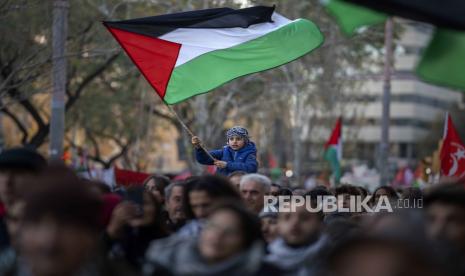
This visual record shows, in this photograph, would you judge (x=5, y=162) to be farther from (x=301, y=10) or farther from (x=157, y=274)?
(x=301, y=10)

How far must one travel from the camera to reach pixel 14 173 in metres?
7.17

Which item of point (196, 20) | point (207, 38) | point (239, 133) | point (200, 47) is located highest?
point (196, 20)

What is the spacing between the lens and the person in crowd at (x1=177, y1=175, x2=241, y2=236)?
6918 millimetres

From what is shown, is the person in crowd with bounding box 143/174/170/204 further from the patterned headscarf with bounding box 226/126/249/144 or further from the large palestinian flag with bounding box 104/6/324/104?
the large palestinian flag with bounding box 104/6/324/104

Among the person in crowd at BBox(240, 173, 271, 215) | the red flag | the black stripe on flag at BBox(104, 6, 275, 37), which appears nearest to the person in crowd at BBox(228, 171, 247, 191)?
the person in crowd at BBox(240, 173, 271, 215)

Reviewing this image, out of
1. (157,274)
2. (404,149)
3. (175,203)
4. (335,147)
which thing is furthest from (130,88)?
(404,149)

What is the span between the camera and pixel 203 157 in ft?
39.7

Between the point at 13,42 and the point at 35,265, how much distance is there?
1921 centimetres

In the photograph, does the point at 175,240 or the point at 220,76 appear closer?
the point at 175,240

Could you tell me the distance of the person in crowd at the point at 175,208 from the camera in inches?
324

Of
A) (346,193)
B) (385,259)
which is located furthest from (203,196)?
(346,193)

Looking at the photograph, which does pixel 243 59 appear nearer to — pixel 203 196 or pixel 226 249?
pixel 203 196

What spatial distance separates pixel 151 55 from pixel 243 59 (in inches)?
41.0

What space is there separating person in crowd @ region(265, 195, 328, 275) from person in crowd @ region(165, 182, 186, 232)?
1.49 metres
